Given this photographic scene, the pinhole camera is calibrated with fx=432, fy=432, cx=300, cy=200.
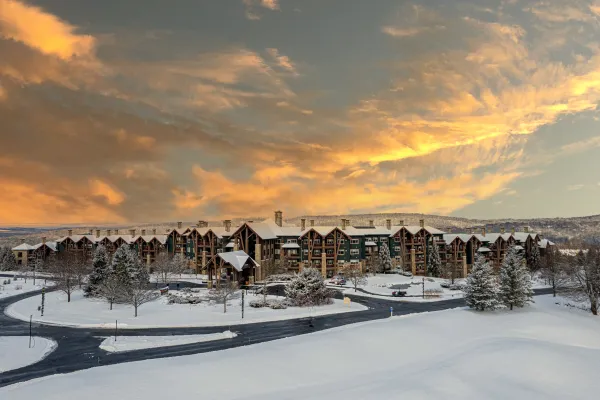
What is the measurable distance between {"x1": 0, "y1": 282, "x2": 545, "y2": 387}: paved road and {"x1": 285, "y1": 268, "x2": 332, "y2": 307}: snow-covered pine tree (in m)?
7.41

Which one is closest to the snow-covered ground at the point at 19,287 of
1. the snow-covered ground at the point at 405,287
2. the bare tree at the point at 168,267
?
the bare tree at the point at 168,267

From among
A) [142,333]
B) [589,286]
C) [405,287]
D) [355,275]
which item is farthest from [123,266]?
[589,286]

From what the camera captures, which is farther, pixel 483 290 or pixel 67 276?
pixel 67 276

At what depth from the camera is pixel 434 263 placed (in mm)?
105688

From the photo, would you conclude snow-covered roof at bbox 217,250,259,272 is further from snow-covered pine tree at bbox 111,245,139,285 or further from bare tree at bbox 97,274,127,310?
bare tree at bbox 97,274,127,310

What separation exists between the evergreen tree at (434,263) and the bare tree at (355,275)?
18.2m

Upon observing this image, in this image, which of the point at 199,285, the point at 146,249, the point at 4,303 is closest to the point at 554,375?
the point at 199,285

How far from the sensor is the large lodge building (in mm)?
102875

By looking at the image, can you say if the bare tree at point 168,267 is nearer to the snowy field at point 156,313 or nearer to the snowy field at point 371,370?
the snowy field at point 156,313

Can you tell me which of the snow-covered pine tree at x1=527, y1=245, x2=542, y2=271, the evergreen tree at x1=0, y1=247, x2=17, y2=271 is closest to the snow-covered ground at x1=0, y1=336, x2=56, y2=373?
the evergreen tree at x1=0, y1=247, x2=17, y2=271

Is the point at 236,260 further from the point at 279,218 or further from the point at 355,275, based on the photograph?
the point at 279,218

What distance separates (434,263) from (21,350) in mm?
87231

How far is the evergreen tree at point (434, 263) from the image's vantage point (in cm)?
10525

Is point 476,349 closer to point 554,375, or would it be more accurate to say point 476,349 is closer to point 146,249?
point 554,375
